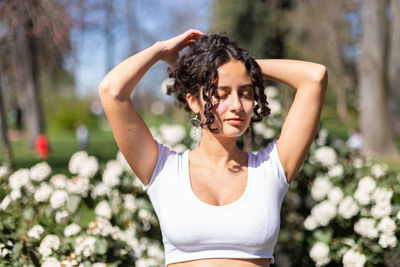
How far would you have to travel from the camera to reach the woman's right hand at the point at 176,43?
178 cm

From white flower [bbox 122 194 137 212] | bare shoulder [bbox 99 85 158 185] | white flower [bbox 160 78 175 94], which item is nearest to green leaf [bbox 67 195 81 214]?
white flower [bbox 122 194 137 212]

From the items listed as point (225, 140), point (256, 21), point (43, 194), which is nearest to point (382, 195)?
point (225, 140)

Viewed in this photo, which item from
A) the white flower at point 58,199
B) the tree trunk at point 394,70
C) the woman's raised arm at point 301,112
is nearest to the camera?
the woman's raised arm at point 301,112

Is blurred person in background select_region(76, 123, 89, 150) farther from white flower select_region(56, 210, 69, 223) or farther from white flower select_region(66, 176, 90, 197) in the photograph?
white flower select_region(56, 210, 69, 223)

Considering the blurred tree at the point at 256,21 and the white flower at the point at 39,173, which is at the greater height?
the white flower at the point at 39,173

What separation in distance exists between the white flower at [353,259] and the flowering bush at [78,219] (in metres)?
1.14

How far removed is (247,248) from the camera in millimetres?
1631

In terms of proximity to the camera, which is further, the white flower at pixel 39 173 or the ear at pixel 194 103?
the white flower at pixel 39 173

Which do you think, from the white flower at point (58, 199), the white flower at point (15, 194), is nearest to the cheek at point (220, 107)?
the white flower at point (58, 199)

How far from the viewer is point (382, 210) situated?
7.81ft

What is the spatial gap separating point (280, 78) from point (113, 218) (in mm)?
1519

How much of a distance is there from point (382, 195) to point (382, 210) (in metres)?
0.10

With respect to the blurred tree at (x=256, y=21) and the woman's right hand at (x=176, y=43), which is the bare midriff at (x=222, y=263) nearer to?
the woman's right hand at (x=176, y=43)

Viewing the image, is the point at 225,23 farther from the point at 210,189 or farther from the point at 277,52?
the point at 210,189
